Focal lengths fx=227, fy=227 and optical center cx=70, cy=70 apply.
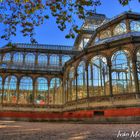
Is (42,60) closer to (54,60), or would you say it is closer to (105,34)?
(54,60)

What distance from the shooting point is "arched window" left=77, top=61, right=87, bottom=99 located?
33312 mm

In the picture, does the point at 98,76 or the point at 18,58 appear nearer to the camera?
the point at 98,76

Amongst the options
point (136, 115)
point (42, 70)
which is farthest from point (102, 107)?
point (42, 70)

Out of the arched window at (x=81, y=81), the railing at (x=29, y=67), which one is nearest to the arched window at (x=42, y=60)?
the railing at (x=29, y=67)

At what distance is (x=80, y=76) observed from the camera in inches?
1366

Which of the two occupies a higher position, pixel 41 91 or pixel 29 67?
pixel 29 67

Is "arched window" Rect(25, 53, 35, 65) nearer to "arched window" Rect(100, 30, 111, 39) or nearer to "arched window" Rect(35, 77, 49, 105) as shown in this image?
"arched window" Rect(35, 77, 49, 105)

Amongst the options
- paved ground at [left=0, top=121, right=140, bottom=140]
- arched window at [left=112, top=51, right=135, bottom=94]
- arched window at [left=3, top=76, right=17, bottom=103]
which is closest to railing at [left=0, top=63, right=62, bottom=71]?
arched window at [left=3, top=76, right=17, bottom=103]

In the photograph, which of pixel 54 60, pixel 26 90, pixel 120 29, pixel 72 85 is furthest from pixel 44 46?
pixel 120 29

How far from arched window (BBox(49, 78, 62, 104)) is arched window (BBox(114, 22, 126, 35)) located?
1488 centimetres

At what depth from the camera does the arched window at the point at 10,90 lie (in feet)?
134

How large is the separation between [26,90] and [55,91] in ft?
17.8

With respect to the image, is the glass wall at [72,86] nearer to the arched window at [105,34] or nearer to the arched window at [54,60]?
the arched window at [105,34]

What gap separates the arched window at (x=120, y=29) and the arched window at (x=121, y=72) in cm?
519
